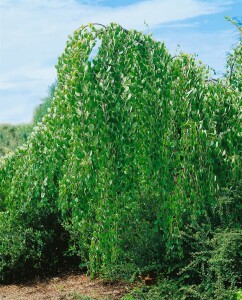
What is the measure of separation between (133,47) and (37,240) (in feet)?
6.44

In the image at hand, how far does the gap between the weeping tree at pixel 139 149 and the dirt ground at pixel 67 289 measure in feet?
0.44

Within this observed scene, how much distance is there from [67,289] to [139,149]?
134cm

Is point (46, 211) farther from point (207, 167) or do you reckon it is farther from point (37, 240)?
point (207, 167)

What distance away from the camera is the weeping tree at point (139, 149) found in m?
4.33

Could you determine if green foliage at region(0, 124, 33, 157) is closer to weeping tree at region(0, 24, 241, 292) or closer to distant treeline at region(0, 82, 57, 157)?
distant treeline at region(0, 82, 57, 157)

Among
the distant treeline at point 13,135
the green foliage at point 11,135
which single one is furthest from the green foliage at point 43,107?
the green foliage at point 11,135

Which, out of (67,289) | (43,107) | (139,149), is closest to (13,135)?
(43,107)

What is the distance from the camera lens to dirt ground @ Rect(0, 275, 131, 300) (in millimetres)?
4496

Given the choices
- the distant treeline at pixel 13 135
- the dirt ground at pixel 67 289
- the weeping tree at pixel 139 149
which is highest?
the distant treeline at pixel 13 135

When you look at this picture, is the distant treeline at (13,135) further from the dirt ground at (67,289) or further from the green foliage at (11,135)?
the dirt ground at (67,289)

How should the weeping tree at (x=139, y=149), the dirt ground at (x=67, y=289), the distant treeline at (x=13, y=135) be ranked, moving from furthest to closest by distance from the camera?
the distant treeline at (x=13, y=135) → the dirt ground at (x=67, y=289) → the weeping tree at (x=139, y=149)

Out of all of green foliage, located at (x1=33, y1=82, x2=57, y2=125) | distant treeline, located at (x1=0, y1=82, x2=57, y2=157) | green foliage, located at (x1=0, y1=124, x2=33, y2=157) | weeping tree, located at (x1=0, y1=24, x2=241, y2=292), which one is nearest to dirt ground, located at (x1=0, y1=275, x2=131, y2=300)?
weeping tree, located at (x1=0, y1=24, x2=241, y2=292)

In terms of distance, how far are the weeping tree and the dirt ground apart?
0.13 m

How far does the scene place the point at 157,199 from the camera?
15.1 ft
